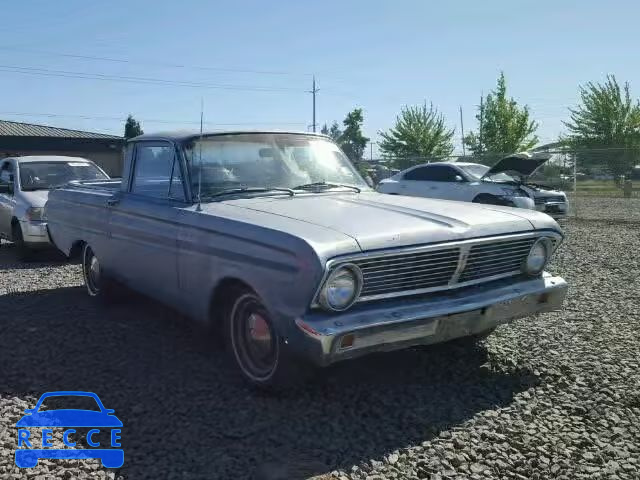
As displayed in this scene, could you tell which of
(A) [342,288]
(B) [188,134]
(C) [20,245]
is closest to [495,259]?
(A) [342,288]

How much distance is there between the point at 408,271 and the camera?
140 inches

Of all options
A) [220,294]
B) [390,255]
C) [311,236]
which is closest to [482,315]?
[390,255]

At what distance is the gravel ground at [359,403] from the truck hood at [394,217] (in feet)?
3.21

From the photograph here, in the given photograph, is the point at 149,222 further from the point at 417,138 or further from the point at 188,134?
the point at 417,138

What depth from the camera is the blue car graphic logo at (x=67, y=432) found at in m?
3.10

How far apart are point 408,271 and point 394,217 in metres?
0.44

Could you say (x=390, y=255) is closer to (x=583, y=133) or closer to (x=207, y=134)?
(x=207, y=134)

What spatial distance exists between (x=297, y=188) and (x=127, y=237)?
152 centimetres

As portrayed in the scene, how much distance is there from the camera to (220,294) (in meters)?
4.04

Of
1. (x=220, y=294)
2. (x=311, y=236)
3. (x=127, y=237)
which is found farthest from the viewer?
(x=127, y=237)

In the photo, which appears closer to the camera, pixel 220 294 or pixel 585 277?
pixel 220 294

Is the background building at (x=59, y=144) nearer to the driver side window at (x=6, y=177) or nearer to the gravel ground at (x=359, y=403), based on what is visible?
the driver side window at (x=6, y=177)

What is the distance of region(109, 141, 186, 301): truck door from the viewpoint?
4.53 metres

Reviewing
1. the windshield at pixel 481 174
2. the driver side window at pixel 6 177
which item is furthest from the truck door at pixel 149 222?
the windshield at pixel 481 174
